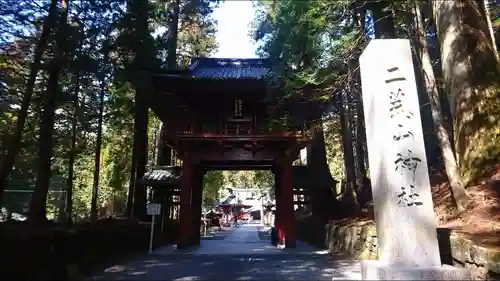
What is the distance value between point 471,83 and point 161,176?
11859 millimetres

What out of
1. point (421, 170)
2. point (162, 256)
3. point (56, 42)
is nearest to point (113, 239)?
point (162, 256)

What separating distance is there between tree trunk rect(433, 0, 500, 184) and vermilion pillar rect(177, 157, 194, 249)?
27.5 feet

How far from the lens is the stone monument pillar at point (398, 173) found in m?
5.04

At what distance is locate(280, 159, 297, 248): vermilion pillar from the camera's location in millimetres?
12672

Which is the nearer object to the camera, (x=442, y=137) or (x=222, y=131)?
(x=442, y=137)

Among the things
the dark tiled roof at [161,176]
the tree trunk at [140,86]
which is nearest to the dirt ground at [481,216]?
the tree trunk at [140,86]

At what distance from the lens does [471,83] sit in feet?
22.9

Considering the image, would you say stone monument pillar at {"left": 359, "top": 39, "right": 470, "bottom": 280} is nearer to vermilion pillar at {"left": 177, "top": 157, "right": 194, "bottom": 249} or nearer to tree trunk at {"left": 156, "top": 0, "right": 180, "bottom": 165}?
vermilion pillar at {"left": 177, "top": 157, "right": 194, "bottom": 249}

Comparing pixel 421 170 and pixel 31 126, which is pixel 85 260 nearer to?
pixel 31 126

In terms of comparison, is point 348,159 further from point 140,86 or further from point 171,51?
point 171,51

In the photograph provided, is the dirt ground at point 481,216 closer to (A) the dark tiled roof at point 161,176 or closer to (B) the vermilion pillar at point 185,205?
(B) the vermilion pillar at point 185,205

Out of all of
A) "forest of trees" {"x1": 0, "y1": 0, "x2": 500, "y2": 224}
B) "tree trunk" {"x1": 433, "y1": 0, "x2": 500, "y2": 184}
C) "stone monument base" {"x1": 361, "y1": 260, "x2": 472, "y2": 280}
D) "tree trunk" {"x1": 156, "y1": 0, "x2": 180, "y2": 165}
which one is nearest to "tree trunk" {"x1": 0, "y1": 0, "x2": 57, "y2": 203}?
"forest of trees" {"x1": 0, "y1": 0, "x2": 500, "y2": 224}

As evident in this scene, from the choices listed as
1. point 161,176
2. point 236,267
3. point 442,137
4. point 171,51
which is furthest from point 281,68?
point 171,51

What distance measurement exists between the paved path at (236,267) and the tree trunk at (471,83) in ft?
10.4
